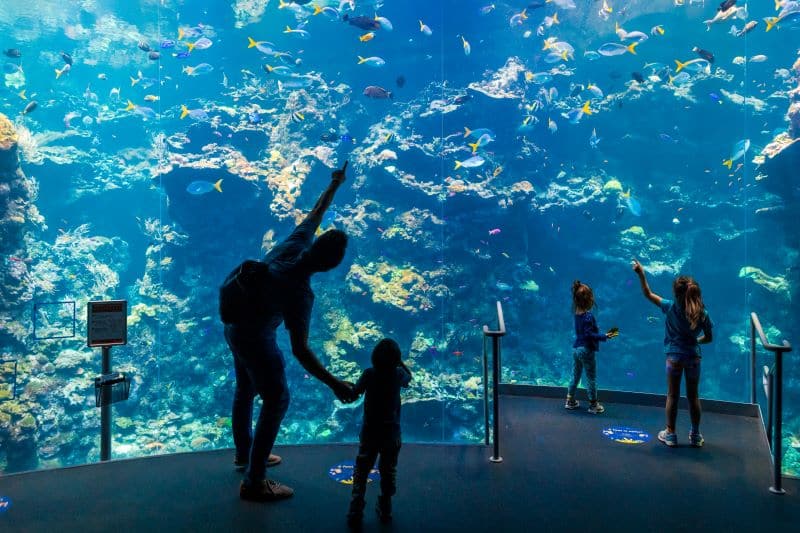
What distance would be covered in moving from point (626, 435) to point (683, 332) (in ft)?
3.29

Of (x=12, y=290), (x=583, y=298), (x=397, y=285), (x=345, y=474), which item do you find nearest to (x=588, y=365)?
(x=583, y=298)

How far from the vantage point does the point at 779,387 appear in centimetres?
270

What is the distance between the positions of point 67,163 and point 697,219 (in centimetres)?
2750

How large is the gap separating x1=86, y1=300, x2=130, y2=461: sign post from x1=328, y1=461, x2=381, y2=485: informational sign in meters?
1.59

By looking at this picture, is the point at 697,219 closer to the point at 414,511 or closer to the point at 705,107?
the point at 705,107

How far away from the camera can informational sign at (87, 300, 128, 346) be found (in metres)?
3.41

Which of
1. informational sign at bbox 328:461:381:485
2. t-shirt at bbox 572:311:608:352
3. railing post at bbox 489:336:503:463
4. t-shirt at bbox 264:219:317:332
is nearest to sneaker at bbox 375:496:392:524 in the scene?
informational sign at bbox 328:461:381:485

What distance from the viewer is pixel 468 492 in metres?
2.80

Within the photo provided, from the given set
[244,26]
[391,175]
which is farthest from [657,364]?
[244,26]

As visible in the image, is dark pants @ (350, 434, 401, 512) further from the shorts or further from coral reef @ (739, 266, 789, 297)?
coral reef @ (739, 266, 789, 297)

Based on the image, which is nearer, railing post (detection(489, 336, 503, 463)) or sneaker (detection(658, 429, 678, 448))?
railing post (detection(489, 336, 503, 463))

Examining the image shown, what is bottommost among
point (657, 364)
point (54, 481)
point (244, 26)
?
point (657, 364)

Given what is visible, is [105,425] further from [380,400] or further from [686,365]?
[686,365]

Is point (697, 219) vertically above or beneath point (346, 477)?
above
